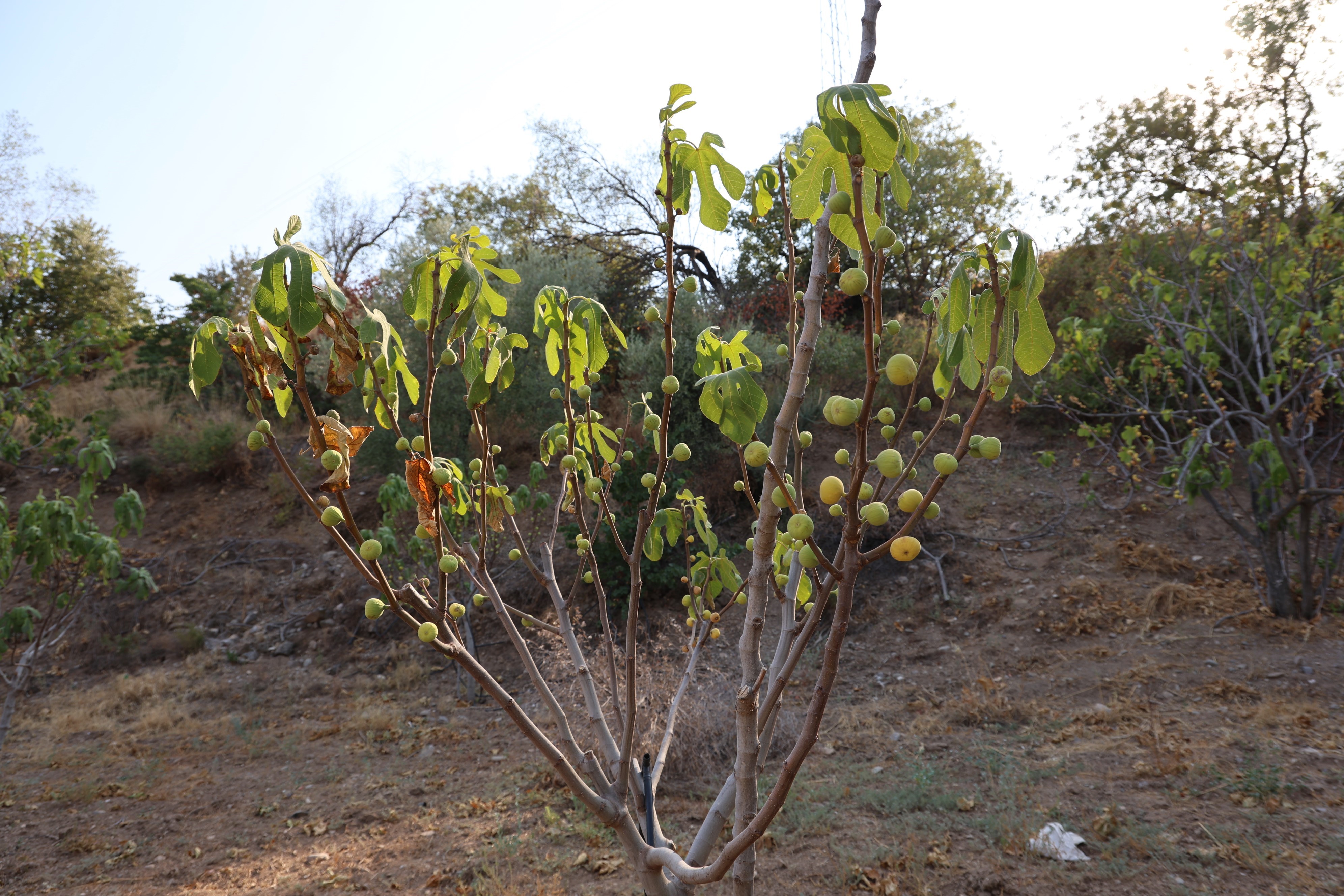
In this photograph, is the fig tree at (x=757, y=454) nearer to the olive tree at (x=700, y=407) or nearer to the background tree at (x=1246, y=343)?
the olive tree at (x=700, y=407)

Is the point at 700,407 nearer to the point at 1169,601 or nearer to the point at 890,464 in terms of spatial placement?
the point at 890,464

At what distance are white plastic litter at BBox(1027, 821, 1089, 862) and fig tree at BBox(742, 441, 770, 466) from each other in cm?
267

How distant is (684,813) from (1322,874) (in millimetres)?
2434

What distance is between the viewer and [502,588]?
282 inches

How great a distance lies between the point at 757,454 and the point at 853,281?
0.74 ft

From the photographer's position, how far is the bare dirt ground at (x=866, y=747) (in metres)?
2.83

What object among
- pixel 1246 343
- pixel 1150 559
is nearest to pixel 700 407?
pixel 1150 559

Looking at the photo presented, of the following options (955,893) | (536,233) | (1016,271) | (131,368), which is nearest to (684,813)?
(955,893)

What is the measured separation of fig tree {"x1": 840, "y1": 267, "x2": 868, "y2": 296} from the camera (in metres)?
0.80

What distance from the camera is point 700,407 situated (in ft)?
4.87

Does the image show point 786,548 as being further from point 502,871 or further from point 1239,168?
point 1239,168

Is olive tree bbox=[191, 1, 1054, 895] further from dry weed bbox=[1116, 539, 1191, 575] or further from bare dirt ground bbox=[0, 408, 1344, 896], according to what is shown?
dry weed bbox=[1116, 539, 1191, 575]

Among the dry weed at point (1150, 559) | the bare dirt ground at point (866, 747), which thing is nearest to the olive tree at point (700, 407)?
the bare dirt ground at point (866, 747)

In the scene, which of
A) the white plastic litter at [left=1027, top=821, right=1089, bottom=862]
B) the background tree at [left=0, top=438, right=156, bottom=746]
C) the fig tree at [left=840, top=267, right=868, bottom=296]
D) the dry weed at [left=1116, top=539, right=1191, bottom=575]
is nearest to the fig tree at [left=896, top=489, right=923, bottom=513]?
the fig tree at [left=840, top=267, right=868, bottom=296]
